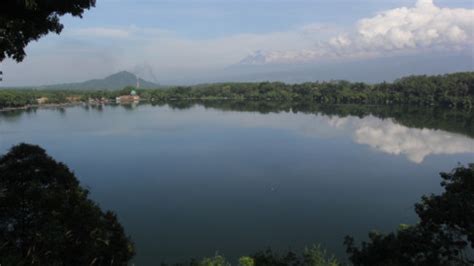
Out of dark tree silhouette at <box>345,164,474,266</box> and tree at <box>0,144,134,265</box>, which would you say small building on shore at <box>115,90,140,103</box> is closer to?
tree at <box>0,144,134,265</box>

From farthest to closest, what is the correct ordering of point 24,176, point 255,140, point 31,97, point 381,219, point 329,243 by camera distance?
point 31,97
point 255,140
point 381,219
point 329,243
point 24,176

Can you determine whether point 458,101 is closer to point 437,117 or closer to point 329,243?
point 437,117

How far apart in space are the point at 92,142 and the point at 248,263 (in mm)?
35254

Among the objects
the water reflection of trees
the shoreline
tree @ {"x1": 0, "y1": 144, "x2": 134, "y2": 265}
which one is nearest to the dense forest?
the shoreline

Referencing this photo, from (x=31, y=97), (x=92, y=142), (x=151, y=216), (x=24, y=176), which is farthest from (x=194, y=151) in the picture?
(x=31, y=97)

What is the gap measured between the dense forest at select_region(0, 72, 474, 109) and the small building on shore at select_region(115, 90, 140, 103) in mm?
1164

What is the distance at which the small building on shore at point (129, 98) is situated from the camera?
9041cm

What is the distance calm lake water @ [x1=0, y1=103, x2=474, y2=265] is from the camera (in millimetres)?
14953

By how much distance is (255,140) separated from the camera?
38.2 metres

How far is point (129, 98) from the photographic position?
3647 inches

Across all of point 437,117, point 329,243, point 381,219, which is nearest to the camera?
point 329,243

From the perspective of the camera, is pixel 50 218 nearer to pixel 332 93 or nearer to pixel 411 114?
pixel 411 114

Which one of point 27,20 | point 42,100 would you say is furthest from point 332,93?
point 27,20

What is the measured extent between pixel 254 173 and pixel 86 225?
19.6m
